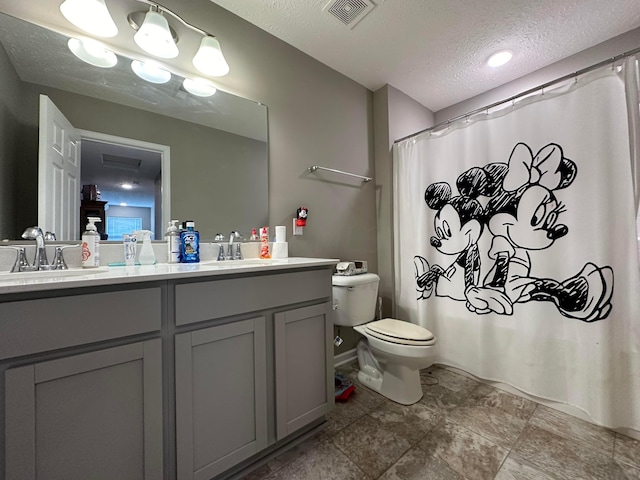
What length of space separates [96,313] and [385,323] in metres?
1.49

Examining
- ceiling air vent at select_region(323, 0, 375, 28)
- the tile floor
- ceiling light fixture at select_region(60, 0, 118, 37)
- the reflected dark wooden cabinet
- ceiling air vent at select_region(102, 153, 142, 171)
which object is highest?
ceiling air vent at select_region(323, 0, 375, 28)

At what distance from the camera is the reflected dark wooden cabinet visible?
1.10 meters

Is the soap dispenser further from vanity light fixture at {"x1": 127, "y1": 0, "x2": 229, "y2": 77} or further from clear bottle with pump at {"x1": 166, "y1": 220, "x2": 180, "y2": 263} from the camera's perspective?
Result: vanity light fixture at {"x1": 127, "y1": 0, "x2": 229, "y2": 77}

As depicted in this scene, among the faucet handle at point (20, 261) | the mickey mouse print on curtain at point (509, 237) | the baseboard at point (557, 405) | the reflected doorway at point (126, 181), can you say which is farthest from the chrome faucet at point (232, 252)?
the baseboard at point (557, 405)

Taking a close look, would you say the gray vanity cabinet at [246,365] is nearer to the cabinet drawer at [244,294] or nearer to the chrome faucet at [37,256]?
the cabinet drawer at [244,294]

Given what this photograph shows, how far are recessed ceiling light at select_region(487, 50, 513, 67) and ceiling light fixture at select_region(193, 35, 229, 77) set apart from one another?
1.91 meters

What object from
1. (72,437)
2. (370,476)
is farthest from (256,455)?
(72,437)

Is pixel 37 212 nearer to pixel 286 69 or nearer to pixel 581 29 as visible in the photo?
pixel 286 69

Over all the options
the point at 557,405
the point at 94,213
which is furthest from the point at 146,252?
the point at 557,405

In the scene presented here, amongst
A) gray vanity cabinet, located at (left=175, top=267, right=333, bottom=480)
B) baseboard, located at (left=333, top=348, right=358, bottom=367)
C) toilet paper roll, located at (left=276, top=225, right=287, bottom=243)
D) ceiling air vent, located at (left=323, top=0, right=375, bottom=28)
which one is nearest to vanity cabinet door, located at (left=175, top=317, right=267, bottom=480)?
gray vanity cabinet, located at (left=175, top=267, right=333, bottom=480)

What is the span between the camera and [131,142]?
47.4 inches

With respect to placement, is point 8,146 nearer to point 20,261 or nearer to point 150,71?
point 20,261

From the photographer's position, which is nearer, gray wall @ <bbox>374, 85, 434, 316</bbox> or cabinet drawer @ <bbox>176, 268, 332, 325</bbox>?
cabinet drawer @ <bbox>176, 268, 332, 325</bbox>

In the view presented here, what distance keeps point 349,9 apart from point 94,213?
1756 millimetres
